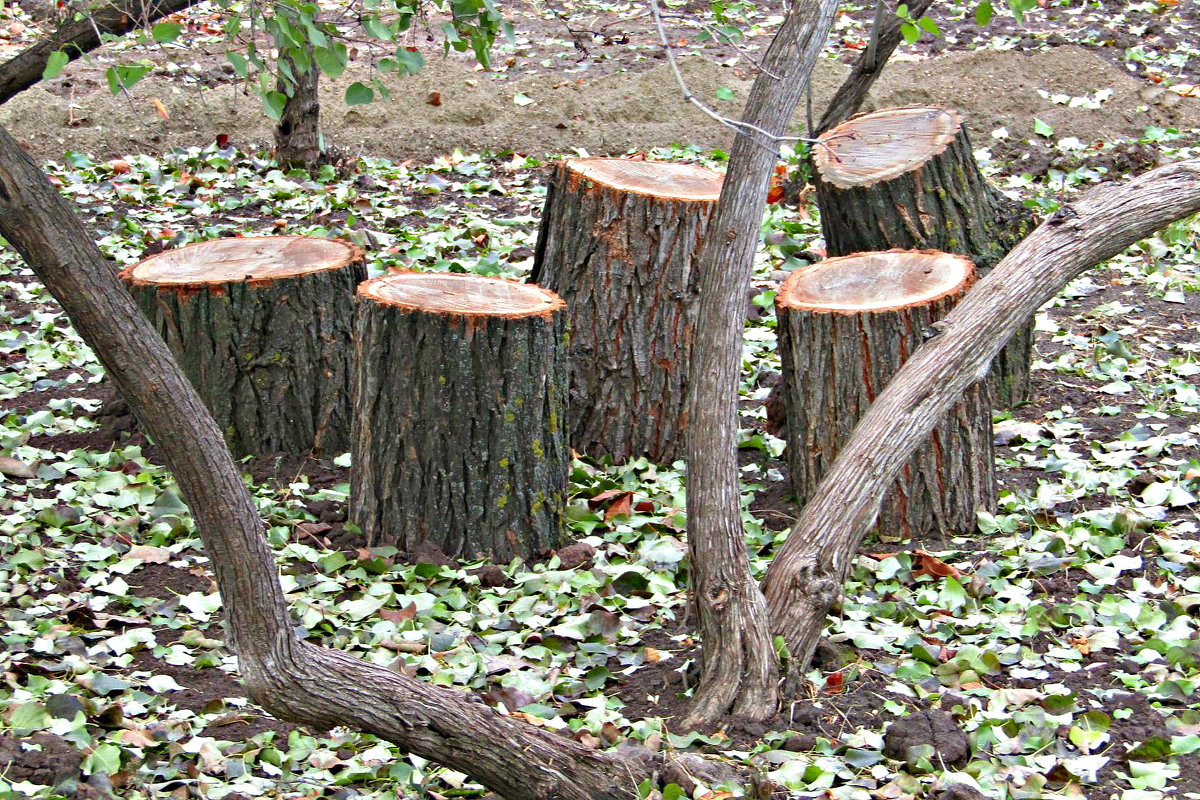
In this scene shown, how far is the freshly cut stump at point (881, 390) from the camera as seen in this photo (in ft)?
12.5

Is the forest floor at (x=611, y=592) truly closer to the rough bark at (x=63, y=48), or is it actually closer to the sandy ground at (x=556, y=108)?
the rough bark at (x=63, y=48)

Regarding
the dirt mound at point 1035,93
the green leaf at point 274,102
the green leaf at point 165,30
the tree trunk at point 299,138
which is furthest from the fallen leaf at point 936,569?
the dirt mound at point 1035,93

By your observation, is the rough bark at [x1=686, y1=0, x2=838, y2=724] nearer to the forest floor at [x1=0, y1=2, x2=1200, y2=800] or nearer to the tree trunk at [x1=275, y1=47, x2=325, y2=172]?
the forest floor at [x1=0, y1=2, x2=1200, y2=800]

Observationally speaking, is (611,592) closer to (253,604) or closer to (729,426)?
(729,426)

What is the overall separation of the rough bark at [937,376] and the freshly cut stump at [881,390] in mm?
237

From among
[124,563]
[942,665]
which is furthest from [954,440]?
[124,563]

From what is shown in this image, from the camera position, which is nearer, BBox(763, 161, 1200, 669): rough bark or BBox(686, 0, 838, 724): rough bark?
BBox(686, 0, 838, 724): rough bark

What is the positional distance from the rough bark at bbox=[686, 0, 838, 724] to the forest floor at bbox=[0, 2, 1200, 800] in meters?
0.11

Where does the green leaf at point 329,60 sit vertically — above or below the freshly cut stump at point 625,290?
above

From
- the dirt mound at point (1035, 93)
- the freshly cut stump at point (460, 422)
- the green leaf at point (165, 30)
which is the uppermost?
the green leaf at point (165, 30)

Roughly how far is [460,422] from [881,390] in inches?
50.4

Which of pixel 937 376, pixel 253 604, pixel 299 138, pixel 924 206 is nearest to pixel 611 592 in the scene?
pixel 937 376

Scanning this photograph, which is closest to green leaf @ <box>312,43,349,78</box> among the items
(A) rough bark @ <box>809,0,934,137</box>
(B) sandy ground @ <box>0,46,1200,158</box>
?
(A) rough bark @ <box>809,0,934,137</box>

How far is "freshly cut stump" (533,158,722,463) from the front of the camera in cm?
428
